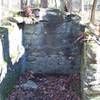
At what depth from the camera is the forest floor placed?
26.6ft

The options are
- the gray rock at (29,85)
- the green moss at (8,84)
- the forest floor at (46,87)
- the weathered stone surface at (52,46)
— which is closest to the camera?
the green moss at (8,84)

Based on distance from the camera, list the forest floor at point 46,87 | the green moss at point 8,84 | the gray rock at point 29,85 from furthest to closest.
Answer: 1. the gray rock at point 29,85
2. the forest floor at point 46,87
3. the green moss at point 8,84

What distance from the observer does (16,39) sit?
8.59 metres

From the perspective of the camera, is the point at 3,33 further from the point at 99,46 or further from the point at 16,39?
the point at 99,46

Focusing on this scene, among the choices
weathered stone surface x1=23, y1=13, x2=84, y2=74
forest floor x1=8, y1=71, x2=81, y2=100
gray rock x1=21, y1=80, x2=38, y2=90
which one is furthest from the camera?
weathered stone surface x1=23, y1=13, x2=84, y2=74

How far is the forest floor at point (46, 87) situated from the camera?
811cm

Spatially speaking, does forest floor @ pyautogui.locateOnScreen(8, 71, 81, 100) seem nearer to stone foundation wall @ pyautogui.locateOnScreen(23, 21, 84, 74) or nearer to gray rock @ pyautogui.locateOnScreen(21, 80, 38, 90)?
gray rock @ pyautogui.locateOnScreen(21, 80, 38, 90)

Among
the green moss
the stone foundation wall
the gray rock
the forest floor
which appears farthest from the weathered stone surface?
the green moss

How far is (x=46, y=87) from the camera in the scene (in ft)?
28.6

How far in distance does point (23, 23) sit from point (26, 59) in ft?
3.18

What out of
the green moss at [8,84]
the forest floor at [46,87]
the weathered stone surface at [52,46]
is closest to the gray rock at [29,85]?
the forest floor at [46,87]

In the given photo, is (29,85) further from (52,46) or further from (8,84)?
(52,46)

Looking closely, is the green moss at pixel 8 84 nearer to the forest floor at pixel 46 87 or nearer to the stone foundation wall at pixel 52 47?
the forest floor at pixel 46 87

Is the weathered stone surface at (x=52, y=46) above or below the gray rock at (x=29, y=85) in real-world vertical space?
above
